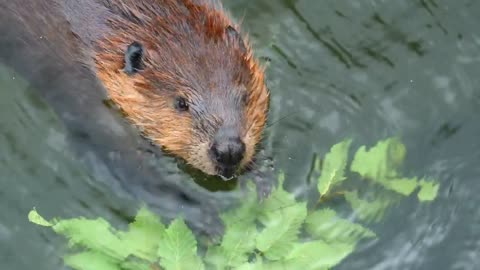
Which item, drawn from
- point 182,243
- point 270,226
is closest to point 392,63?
point 270,226

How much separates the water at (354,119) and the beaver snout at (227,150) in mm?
464

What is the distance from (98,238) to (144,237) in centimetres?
13

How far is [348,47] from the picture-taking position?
4.14m

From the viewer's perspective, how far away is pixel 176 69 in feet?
10.9

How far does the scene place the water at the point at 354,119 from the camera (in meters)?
3.50

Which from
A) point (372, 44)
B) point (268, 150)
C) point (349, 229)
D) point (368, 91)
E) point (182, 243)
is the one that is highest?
point (372, 44)

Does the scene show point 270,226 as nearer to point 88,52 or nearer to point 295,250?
point 295,250

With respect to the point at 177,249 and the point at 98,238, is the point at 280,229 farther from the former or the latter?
the point at 98,238

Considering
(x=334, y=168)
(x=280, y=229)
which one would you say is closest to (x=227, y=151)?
(x=334, y=168)

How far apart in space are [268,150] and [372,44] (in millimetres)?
825

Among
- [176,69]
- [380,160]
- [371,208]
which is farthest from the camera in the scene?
[371,208]

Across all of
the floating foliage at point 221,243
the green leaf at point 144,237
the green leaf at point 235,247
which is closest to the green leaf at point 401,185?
the floating foliage at point 221,243

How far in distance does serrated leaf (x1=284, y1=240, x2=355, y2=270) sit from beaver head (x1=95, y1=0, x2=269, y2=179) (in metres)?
0.59

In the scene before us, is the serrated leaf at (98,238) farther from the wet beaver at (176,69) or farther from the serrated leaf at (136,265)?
the wet beaver at (176,69)
